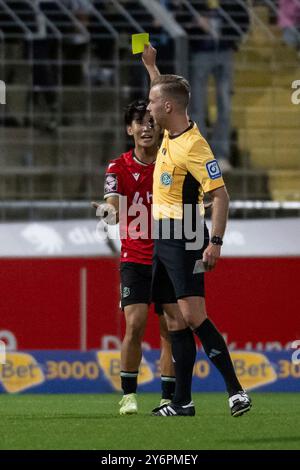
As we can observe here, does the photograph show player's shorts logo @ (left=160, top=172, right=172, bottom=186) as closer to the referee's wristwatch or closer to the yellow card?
the referee's wristwatch

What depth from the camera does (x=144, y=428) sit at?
6.10 m

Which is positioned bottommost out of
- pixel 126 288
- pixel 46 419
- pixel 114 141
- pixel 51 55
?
pixel 46 419

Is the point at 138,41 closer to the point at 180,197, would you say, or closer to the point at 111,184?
the point at 111,184

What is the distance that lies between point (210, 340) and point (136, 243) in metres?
1.04

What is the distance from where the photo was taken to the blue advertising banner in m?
10.6

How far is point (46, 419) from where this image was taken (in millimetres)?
6891

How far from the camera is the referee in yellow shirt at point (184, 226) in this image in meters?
6.37

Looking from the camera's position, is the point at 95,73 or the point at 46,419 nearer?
the point at 46,419

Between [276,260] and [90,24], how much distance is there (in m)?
2.88

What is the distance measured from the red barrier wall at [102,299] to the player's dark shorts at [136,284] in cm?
452

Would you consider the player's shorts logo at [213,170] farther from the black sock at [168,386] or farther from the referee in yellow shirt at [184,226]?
the black sock at [168,386]

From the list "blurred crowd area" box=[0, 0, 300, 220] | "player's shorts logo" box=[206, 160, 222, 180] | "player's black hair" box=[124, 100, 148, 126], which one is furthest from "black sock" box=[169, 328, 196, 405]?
"blurred crowd area" box=[0, 0, 300, 220]
